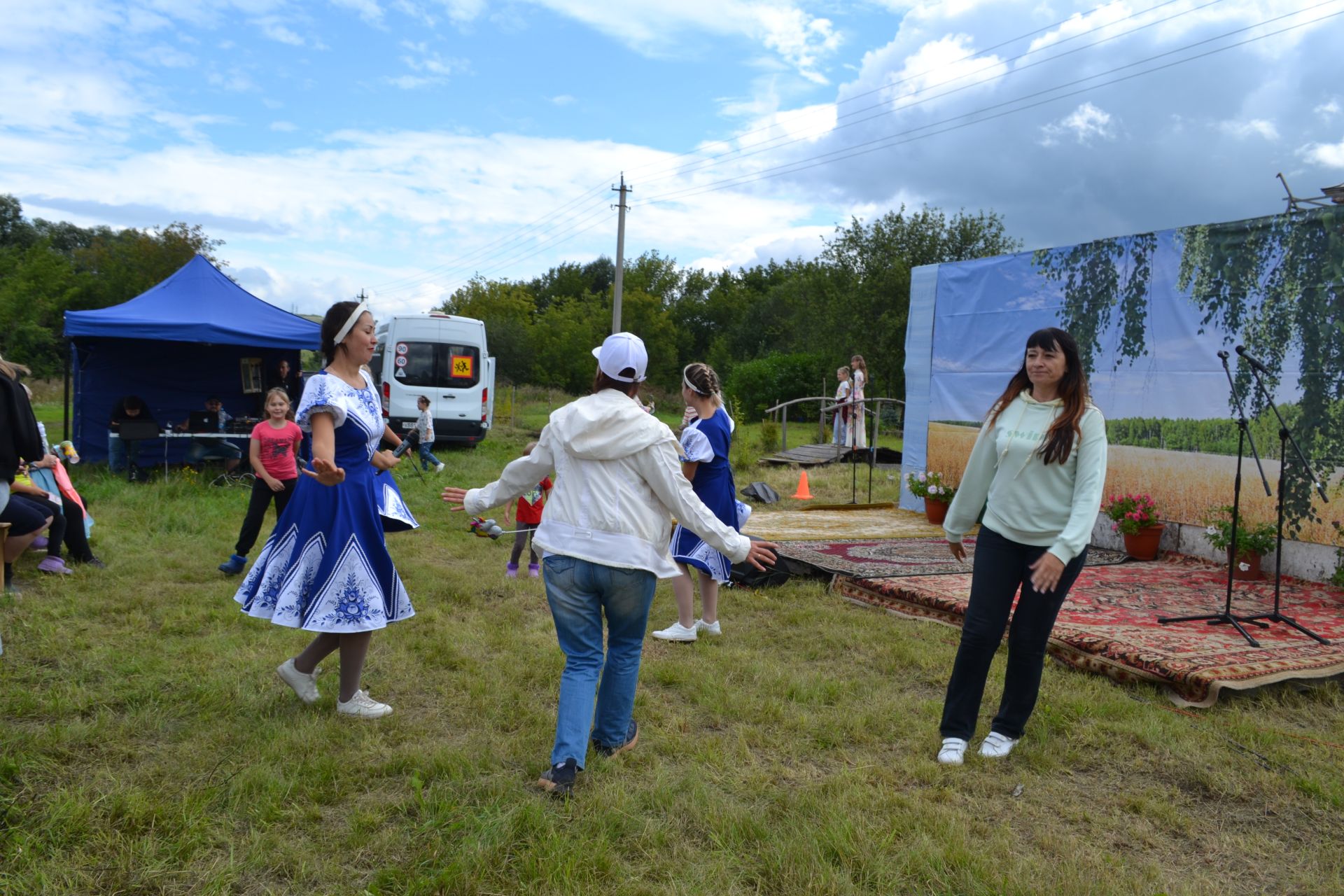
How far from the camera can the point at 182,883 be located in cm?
270

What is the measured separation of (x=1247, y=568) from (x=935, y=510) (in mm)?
3545

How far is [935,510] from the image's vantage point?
34.6 ft

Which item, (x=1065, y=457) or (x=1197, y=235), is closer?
(x=1065, y=457)

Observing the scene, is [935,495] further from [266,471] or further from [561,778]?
[561,778]

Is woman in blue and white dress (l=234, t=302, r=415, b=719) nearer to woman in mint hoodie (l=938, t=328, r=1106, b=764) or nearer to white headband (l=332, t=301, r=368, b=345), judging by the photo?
white headband (l=332, t=301, r=368, b=345)

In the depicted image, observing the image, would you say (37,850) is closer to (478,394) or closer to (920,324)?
(920,324)

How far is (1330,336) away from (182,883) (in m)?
8.17

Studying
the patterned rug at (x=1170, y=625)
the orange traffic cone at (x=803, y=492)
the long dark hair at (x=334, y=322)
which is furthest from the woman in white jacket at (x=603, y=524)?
the orange traffic cone at (x=803, y=492)

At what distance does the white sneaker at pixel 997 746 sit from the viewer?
3.81m

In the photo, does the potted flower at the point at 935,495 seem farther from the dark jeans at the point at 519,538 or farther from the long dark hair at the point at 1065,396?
the long dark hair at the point at 1065,396

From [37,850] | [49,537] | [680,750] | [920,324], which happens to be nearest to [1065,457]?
[680,750]

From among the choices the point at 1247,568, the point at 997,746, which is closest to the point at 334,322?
the point at 997,746

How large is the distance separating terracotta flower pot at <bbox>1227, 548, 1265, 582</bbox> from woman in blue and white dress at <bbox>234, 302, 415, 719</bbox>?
6.73 metres

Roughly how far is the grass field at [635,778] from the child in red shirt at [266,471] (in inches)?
56.4
